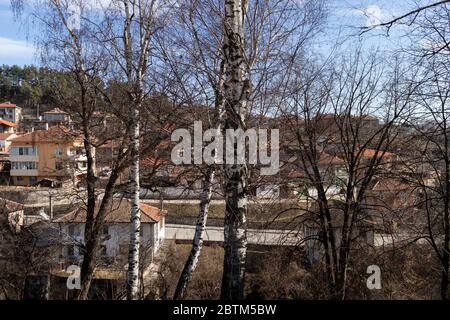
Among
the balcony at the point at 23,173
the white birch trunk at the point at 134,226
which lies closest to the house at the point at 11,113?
the balcony at the point at 23,173

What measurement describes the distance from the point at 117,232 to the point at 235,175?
11983 millimetres

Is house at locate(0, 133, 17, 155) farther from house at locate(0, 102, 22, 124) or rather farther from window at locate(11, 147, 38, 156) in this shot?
house at locate(0, 102, 22, 124)

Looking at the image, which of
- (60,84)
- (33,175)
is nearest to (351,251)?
(60,84)

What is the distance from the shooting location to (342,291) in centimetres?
631

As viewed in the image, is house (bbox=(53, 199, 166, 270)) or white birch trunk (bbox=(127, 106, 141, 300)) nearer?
white birch trunk (bbox=(127, 106, 141, 300))

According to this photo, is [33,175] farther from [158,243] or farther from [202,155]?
[202,155]

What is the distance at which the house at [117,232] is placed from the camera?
11.7 m

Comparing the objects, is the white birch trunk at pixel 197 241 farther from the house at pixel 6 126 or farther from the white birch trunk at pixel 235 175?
the house at pixel 6 126

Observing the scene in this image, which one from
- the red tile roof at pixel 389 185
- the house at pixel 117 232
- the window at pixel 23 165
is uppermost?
the red tile roof at pixel 389 185

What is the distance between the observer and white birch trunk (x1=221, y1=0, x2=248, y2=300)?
4398mm

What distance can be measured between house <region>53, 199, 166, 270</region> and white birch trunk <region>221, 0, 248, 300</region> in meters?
6.74

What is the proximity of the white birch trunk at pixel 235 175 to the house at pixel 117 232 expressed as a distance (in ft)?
22.1

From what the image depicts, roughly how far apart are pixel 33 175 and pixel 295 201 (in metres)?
28.5

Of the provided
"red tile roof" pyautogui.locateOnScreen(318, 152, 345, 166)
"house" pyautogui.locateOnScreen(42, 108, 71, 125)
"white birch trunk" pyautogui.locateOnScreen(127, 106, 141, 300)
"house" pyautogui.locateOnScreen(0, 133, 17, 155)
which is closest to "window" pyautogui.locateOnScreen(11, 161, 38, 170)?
"house" pyautogui.locateOnScreen(42, 108, 71, 125)
